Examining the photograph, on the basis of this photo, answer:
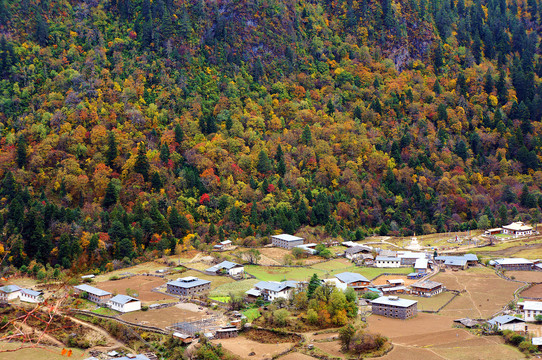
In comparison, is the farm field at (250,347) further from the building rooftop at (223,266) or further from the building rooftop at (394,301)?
the building rooftop at (223,266)

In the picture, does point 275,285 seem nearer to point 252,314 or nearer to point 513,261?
point 252,314

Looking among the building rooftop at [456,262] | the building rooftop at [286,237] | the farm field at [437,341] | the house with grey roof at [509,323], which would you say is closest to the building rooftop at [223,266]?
the building rooftop at [286,237]

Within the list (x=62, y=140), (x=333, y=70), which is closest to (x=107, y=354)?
(x=62, y=140)

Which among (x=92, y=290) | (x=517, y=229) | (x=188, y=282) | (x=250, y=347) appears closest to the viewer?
(x=250, y=347)

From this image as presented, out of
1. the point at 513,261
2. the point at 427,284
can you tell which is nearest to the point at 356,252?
the point at 427,284

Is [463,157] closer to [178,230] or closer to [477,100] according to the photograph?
[477,100]

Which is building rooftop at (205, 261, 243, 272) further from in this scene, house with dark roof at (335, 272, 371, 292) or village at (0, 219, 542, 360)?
house with dark roof at (335, 272, 371, 292)

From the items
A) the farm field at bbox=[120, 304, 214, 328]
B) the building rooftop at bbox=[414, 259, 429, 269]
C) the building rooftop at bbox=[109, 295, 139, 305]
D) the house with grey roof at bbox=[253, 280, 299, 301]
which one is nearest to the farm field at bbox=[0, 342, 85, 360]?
the farm field at bbox=[120, 304, 214, 328]
